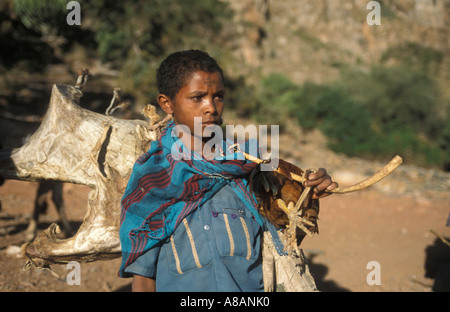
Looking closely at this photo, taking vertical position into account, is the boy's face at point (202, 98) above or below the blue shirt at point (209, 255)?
above

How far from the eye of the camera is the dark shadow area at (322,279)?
12.4 ft

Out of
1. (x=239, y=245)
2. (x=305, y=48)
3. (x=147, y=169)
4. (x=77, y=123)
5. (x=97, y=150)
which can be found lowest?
(x=239, y=245)

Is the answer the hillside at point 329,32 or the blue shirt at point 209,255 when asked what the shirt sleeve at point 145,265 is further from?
the hillside at point 329,32

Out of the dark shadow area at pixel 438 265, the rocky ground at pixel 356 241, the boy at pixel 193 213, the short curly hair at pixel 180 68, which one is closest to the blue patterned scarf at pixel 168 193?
the boy at pixel 193 213

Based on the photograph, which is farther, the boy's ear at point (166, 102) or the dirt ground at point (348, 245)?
the dirt ground at point (348, 245)

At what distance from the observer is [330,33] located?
27484mm

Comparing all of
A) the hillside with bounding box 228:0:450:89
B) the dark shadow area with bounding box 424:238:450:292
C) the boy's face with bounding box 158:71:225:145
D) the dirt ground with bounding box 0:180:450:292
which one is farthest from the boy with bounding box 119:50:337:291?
the hillside with bounding box 228:0:450:89

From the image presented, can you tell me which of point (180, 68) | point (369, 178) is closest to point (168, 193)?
point (180, 68)

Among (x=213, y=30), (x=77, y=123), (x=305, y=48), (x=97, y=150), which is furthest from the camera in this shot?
(x=305, y=48)

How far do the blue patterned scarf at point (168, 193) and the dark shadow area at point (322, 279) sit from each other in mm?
2449

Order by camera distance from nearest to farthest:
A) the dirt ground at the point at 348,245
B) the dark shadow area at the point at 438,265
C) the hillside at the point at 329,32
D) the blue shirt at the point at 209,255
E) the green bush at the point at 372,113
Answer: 1. the blue shirt at the point at 209,255
2. the dark shadow area at the point at 438,265
3. the dirt ground at the point at 348,245
4. the green bush at the point at 372,113
5. the hillside at the point at 329,32

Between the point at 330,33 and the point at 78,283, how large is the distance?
1072 inches
